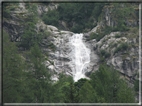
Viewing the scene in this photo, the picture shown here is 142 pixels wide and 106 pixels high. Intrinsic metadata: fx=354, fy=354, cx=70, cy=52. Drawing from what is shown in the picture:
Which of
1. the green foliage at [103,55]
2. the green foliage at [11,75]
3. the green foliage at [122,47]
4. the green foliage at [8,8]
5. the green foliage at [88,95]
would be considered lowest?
the green foliage at [88,95]

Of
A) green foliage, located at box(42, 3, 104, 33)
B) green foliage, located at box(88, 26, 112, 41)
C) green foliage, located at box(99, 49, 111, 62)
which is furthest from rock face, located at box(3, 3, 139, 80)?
green foliage, located at box(42, 3, 104, 33)

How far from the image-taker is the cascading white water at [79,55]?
58959 mm

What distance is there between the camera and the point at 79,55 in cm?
6306

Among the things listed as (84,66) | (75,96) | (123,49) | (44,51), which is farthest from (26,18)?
(75,96)

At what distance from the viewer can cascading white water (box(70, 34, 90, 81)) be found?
5896 centimetres

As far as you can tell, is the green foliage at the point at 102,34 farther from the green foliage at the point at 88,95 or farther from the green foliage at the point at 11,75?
the green foliage at the point at 11,75

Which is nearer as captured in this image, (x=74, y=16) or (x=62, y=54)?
(x=62, y=54)

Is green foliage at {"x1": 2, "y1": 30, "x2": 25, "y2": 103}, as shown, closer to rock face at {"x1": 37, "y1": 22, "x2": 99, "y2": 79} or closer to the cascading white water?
rock face at {"x1": 37, "y1": 22, "x2": 99, "y2": 79}

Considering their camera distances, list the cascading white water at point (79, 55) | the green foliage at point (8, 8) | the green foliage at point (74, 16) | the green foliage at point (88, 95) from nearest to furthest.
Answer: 1. the green foliage at point (88, 95)
2. the cascading white water at point (79, 55)
3. the green foliage at point (8, 8)
4. the green foliage at point (74, 16)

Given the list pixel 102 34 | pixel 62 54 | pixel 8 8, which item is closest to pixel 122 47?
pixel 102 34

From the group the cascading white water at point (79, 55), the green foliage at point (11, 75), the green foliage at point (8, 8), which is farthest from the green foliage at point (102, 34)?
the green foliage at point (11, 75)

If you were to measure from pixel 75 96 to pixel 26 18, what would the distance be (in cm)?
4331

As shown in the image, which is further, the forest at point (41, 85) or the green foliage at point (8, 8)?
the green foliage at point (8, 8)

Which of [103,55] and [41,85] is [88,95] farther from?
[103,55]
